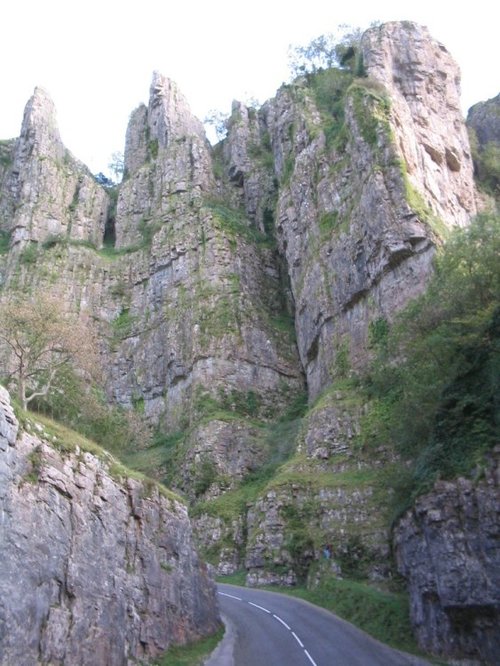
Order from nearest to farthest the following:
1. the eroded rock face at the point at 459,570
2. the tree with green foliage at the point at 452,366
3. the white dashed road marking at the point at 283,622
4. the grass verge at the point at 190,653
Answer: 1. the eroded rock face at the point at 459,570
2. the grass verge at the point at 190,653
3. the white dashed road marking at the point at 283,622
4. the tree with green foliage at the point at 452,366

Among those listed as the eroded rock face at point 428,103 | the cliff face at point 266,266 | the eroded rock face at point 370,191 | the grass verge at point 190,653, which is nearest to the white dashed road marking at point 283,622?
the grass verge at point 190,653

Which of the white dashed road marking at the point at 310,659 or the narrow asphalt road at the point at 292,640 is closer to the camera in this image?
the white dashed road marking at the point at 310,659

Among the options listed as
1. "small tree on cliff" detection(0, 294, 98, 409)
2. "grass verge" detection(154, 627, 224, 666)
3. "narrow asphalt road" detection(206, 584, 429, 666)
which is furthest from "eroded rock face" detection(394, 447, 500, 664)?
"small tree on cliff" detection(0, 294, 98, 409)

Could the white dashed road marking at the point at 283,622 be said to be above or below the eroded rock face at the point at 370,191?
below

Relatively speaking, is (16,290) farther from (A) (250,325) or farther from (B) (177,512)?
(B) (177,512)

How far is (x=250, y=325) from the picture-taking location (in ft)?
173

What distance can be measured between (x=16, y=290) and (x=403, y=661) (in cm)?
4835

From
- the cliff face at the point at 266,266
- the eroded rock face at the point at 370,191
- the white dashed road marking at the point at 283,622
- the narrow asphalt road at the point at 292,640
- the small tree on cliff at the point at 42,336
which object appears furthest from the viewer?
the eroded rock face at the point at 370,191

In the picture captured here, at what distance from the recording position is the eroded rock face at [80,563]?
43.8 ft

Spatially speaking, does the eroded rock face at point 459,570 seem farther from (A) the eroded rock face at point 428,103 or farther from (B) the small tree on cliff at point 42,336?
(A) the eroded rock face at point 428,103

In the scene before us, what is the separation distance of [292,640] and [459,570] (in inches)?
260

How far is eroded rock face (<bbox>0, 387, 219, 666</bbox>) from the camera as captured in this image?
13.3m

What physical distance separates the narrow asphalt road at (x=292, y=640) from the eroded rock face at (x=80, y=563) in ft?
5.49

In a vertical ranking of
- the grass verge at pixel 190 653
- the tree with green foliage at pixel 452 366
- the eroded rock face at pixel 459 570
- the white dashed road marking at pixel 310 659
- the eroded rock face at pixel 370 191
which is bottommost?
the white dashed road marking at pixel 310 659
